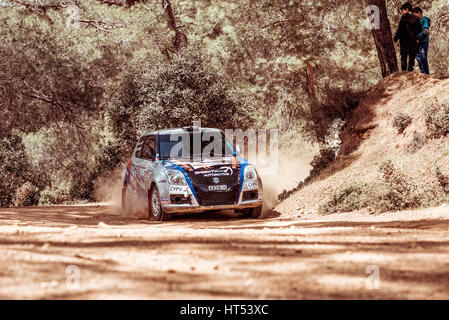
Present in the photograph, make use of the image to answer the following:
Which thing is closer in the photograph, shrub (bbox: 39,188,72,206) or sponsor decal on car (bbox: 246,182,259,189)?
sponsor decal on car (bbox: 246,182,259,189)

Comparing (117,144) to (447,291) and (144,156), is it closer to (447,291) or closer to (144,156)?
(144,156)

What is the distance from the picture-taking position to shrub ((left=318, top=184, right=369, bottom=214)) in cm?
1330

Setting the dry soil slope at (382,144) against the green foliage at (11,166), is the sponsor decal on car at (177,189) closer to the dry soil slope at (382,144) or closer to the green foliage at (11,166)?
the dry soil slope at (382,144)

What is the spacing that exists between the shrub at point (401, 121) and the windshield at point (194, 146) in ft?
15.2

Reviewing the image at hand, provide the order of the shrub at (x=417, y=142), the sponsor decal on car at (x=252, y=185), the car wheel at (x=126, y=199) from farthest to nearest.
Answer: the car wheel at (x=126, y=199) < the shrub at (x=417, y=142) < the sponsor decal on car at (x=252, y=185)

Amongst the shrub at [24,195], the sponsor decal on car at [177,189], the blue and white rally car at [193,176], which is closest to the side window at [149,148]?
the blue and white rally car at [193,176]

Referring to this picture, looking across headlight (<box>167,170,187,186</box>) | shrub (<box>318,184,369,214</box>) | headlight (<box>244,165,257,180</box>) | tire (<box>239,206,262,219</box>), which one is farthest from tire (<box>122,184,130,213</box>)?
shrub (<box>318,184,369,214</box>)

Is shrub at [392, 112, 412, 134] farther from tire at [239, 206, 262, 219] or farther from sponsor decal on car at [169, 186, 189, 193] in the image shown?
sponsor decal on car at [169, 186, 189, 193]

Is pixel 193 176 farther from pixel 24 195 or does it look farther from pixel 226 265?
pixel 24 195

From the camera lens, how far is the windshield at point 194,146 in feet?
44.2

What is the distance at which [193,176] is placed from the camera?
41.0 ft

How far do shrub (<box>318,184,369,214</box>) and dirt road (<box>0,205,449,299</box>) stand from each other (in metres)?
5.10

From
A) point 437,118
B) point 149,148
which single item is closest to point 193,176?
point 149,148

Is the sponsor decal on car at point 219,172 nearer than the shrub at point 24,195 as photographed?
Yes
